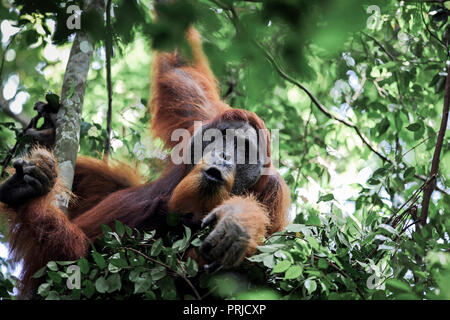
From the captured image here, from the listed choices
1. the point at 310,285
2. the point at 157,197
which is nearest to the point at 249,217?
the point at 310,285

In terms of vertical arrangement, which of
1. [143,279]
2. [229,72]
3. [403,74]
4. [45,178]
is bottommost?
[143,279]

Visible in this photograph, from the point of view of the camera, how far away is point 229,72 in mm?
5832

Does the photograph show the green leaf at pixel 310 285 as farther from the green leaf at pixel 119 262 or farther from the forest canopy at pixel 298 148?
the green leaf at pixel 119 262

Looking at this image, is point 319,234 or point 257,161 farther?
point 257,161

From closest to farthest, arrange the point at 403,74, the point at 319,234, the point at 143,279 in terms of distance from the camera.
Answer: the point at 143,279 < the point at 319,234 < the point at 403,74

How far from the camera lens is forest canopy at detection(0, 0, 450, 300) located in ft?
6.05

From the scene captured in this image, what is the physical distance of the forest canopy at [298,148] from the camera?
1844 mm

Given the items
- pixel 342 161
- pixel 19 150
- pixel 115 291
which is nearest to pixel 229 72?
pixel 342 161

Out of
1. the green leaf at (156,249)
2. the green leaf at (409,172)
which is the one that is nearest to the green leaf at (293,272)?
the green leaf at (156,249)

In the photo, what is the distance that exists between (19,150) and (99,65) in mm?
3514

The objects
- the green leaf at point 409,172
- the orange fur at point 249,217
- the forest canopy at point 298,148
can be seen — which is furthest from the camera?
the green leaf at point 409,172

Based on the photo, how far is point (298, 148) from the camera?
5.78 meters

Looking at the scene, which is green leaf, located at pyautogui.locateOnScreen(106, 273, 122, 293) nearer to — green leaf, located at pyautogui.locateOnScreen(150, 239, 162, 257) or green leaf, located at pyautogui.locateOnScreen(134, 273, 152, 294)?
A: green leaf, located at pyautogui.locateOnScreen(134, 273, 152, 294)

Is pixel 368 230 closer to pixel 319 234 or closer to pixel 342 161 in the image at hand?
pixel 319 234
